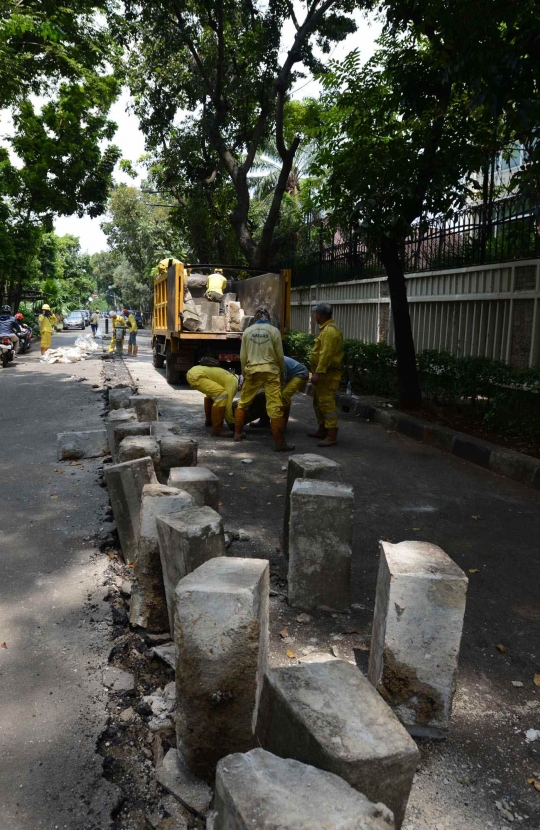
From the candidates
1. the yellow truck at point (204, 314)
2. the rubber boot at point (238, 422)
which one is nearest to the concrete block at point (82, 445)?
the rubber boot at point (238, 422)

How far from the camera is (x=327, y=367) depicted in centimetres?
770

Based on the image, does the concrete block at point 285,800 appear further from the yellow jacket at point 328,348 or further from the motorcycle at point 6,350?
the motorcycle at point 6,350

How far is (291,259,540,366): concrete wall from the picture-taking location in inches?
333

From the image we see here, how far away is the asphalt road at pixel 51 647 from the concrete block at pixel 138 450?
0.56 m

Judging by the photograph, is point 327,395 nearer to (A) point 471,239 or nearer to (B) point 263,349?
(B) point 263,349

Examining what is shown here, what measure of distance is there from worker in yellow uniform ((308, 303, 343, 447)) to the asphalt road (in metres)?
2.73

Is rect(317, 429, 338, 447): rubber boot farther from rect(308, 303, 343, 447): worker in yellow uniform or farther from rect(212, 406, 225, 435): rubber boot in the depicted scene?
rect(212, 406, 225, 435): rubber boot

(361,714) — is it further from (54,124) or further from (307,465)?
(54,124)

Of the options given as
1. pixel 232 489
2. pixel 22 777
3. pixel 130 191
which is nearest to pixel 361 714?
pixel 22 777

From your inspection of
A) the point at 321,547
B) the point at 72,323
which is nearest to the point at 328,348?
the point at 321,547

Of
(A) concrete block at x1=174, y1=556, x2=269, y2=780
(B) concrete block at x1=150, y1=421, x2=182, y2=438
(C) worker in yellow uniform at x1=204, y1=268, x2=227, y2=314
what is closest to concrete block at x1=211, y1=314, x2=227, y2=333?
(C) worker in yellow uniform at x1=204, y1=268, x2=227, y2=314

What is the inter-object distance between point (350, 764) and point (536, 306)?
750 cm

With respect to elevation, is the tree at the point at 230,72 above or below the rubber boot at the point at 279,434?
above

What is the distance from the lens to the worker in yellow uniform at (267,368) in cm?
736
